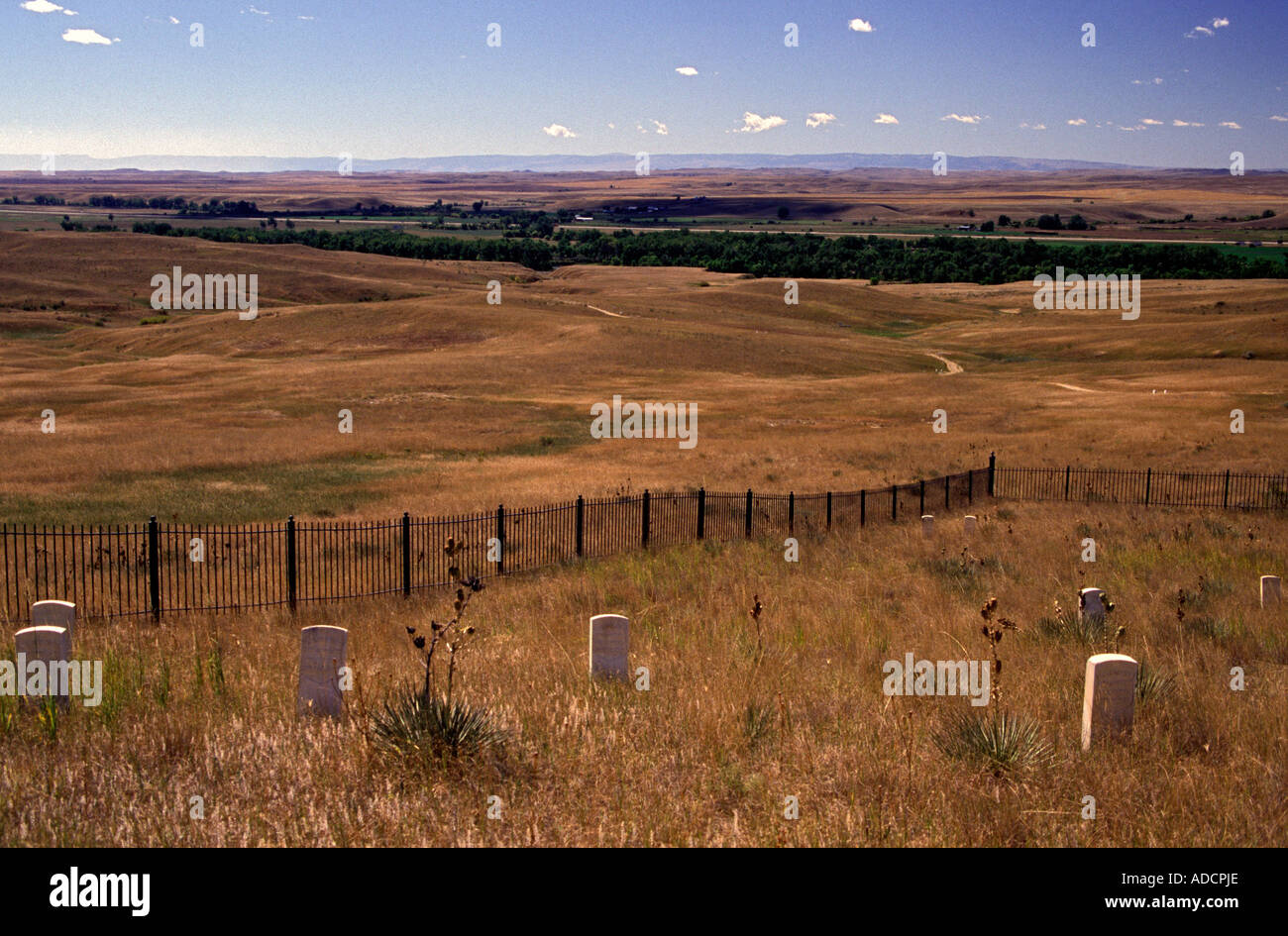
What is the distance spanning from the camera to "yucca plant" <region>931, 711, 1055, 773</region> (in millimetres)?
6887

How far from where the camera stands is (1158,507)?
1021 inches

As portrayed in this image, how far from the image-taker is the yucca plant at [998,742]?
22.6 feet

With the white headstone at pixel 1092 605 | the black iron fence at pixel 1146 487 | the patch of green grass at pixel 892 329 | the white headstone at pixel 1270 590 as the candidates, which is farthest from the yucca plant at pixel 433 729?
the patch of green grass at pixel 892 329

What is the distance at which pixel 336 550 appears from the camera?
20047mm

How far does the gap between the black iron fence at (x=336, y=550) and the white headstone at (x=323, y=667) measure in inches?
287

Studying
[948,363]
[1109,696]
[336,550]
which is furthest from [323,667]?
[948,363]

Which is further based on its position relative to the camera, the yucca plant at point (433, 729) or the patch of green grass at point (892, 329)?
the patch of green grass at point (892, 329)

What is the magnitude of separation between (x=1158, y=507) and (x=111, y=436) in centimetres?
3541

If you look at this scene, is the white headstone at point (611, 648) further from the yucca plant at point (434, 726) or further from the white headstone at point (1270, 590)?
the white headstone at point (1270, 590)

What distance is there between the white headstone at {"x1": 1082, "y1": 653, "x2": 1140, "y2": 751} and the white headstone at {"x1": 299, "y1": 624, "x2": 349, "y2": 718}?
549cm

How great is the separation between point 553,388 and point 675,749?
175 feet
